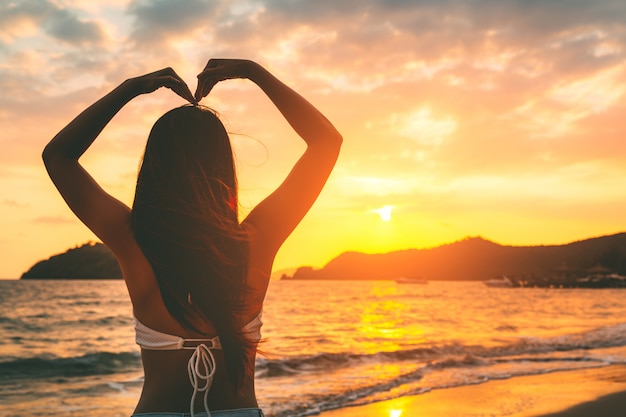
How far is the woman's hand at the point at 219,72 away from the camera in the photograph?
6.55 ft

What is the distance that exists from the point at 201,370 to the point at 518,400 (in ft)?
28.9

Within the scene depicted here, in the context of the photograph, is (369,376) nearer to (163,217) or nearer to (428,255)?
(163,217)

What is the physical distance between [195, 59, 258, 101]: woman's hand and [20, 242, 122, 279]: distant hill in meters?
107

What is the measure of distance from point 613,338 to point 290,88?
65.8ft

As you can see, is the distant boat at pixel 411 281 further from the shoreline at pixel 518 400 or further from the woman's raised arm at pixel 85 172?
the woman's raised arm at pixel 85 172

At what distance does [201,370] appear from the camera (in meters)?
1.78

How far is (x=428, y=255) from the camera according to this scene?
177625 millimetres

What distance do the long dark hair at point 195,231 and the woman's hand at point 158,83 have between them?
16 cm

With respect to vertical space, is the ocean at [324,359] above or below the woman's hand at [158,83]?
below

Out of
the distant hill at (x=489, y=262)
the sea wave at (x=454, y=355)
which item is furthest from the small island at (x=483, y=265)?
the sea wave at (x=454, y=355)

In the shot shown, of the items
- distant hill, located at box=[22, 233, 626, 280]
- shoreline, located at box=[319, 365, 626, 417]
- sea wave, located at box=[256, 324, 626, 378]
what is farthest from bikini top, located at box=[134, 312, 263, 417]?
distant hill, located at box=[22, 233, 626, 280]

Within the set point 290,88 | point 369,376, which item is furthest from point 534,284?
point 290,88

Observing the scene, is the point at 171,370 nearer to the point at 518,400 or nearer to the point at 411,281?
the point at 518,400

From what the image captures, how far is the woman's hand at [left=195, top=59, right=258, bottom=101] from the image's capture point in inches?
78.6
